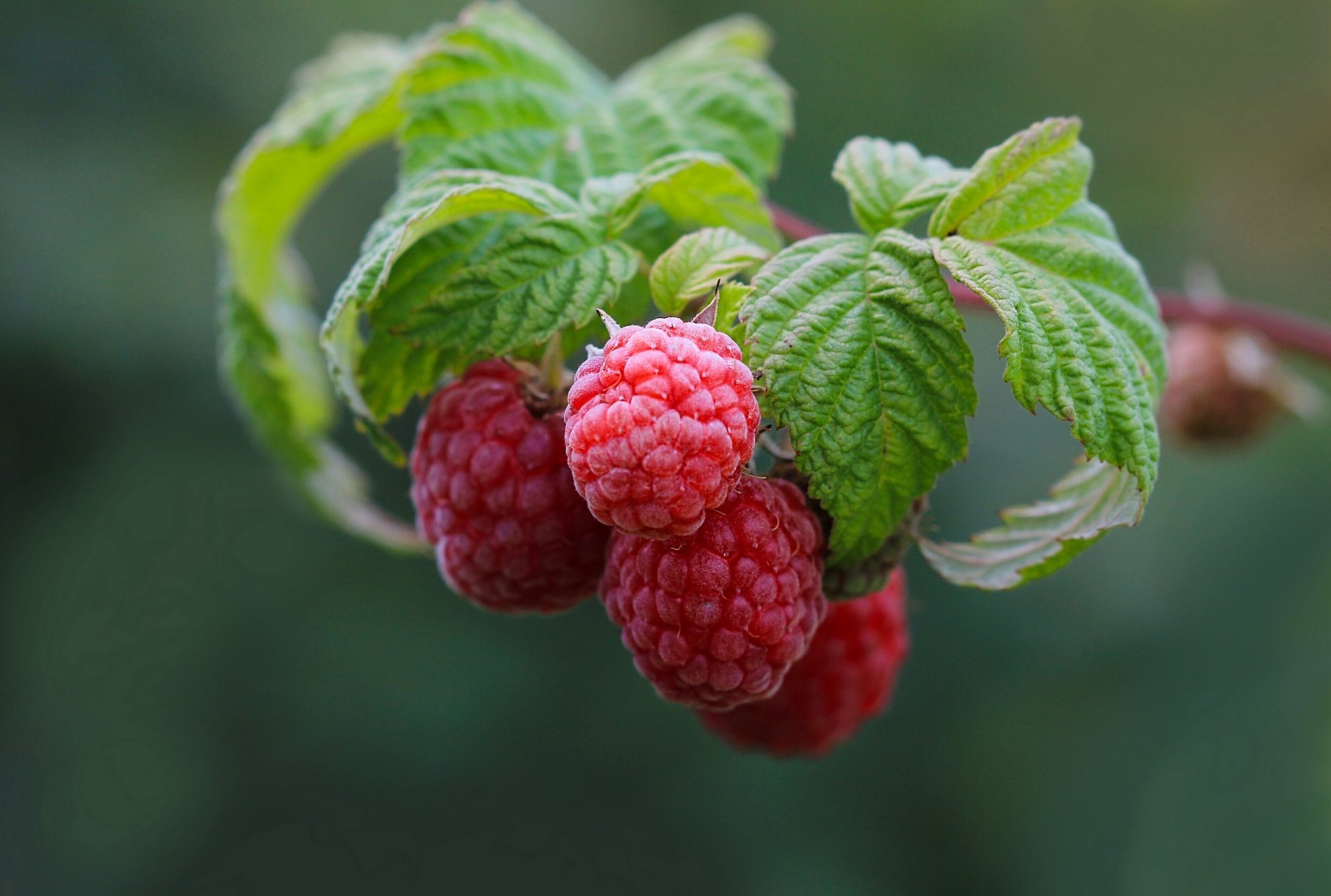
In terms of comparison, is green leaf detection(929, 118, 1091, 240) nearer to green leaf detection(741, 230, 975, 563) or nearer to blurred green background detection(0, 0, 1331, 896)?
green leaf detection(741, 230, 975, 563)

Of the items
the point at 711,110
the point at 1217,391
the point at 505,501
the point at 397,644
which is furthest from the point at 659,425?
the point at 397,644

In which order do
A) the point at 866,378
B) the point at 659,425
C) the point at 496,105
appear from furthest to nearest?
→ the point at 496,105
the point at 866,378
the point at 659,425

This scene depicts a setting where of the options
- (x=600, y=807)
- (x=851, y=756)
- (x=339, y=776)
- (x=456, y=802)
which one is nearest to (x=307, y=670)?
(x=339, y=776)

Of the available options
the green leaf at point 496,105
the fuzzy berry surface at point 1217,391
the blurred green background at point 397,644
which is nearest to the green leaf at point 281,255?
the green leaf at point 496,105

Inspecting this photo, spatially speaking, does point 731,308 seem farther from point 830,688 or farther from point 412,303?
point 830,688

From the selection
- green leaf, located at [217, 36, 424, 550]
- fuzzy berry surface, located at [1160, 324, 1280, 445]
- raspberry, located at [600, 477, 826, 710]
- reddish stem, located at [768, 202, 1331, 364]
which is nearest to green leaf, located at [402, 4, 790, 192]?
green leaf, located at [217, 36, 424, 550]

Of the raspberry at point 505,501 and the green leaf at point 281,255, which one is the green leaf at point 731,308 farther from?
the green leaf at point 281,255
